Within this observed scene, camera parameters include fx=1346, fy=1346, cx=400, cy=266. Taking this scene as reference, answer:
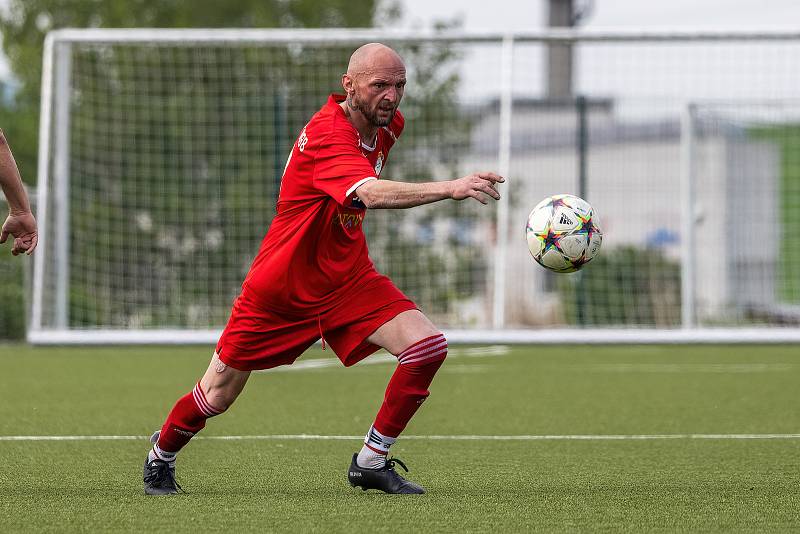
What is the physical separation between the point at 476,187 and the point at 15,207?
177 cm

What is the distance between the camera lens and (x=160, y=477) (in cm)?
525

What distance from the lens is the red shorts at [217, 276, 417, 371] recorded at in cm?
532

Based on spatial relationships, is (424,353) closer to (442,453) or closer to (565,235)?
(565,235)

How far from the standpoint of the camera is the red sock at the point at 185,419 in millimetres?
5344

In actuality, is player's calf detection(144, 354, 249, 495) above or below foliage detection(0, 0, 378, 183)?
below

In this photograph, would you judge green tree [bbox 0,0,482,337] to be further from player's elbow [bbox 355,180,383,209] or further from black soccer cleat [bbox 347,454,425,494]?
player's elbow [bbox 355,180,383,209]

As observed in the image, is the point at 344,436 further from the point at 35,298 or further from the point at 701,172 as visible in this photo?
the point at 701,172

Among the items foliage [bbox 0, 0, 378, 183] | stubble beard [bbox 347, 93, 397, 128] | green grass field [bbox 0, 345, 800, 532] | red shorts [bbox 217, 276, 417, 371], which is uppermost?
foliage [bbox 0, 0, 378, 183]

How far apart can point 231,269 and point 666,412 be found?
8.67 m

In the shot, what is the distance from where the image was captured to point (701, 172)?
74.4ft

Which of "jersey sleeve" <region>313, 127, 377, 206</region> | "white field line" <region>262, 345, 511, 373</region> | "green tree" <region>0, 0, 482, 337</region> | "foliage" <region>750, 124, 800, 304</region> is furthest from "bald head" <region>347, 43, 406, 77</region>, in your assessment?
"foliage" <region>750, 124, 800, 304</region>

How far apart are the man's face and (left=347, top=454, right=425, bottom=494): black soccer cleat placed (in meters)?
1.34

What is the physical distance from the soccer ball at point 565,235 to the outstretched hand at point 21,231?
6.47 feet

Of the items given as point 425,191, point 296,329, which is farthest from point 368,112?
point 296,329
